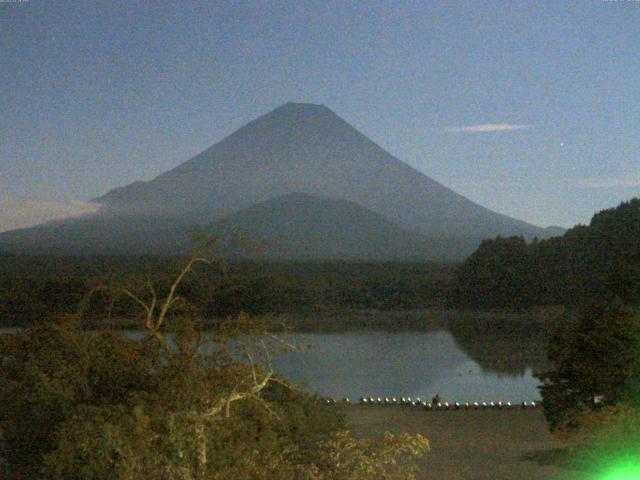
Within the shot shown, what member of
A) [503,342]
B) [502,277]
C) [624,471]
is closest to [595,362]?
[624,471]

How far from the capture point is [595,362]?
1004cm

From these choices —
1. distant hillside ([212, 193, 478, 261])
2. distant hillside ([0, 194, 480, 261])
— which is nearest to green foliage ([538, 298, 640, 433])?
distant hillside ([0, 194, 480, 261])

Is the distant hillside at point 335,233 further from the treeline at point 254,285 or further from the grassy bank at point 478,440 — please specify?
the grassy bank at point 478,440

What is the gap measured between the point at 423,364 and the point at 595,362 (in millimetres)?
14895

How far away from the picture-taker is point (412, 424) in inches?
521

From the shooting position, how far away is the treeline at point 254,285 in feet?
75.3

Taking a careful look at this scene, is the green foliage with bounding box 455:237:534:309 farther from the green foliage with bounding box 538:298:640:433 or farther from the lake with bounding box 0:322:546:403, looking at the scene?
the green foliage with bounding box 538:298:640:433

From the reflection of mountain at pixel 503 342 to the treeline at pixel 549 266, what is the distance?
1463mm

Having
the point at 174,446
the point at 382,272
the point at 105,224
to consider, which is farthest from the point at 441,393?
the point at 105,224

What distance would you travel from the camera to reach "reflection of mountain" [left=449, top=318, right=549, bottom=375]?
2502 cm

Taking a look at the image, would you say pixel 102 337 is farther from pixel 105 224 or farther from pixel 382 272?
pixel 105 224

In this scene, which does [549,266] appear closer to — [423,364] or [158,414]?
[423,364]

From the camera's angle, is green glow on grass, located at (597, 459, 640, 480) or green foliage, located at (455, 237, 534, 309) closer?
green glow on grass, located at (597, 459, 640, 480)

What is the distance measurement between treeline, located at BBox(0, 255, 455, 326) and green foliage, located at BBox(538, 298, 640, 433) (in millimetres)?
8512
